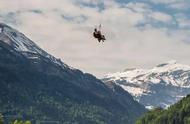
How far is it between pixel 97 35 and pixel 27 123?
62.5m

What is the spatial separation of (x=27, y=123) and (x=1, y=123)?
27.0 feet

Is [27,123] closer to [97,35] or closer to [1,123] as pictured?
[1,123]

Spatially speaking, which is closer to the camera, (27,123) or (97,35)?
(97,35)

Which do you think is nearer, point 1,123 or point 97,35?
point 97,35

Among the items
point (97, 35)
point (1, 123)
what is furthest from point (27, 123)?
point (97, 35)

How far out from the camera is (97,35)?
77.9m

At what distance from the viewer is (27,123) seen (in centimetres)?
13600

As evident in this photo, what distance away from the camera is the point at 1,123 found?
14088cm

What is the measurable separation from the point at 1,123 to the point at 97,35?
2719 inches
